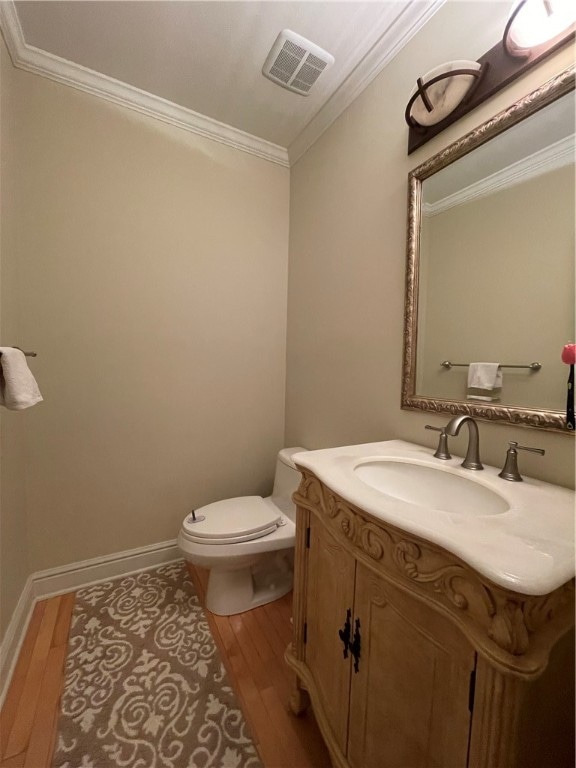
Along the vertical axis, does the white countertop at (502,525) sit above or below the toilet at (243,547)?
above

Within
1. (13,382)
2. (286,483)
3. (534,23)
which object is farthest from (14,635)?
(534,23)

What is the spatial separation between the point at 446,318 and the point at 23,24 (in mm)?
2005

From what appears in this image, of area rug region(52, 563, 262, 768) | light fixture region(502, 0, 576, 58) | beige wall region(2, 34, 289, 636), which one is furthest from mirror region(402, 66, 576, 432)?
area rug region(52, 563, 262, 768)

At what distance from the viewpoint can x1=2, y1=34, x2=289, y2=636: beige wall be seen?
1.36 m

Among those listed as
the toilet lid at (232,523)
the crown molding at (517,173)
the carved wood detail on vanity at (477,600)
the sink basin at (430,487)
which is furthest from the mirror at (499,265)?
the toilet lid at (232,523)

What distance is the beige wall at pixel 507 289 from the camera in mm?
784

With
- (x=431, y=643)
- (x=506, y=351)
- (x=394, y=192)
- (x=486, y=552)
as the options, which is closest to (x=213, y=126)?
(x=394, y=192)

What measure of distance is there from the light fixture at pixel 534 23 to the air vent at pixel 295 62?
0.75 m

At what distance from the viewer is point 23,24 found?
1158mm

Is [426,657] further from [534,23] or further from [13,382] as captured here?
[534,23]

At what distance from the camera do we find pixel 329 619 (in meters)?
0.82

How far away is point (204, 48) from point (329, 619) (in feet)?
7.13

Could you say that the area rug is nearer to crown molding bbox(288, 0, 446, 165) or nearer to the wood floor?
the wood floor

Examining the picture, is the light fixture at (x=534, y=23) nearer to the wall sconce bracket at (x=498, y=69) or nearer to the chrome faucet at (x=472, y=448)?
the wall sconce bracket at (x=498, y=69)
